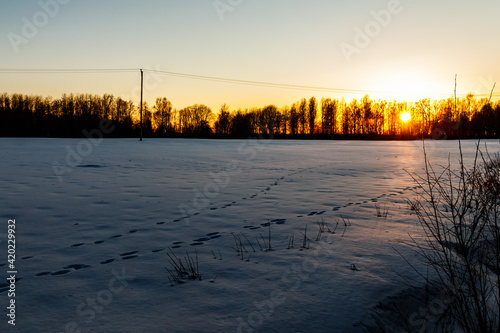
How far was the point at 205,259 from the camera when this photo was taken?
4.45m

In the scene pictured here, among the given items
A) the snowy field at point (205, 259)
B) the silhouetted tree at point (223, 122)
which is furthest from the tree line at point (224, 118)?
the snowy field at point (205, 259)

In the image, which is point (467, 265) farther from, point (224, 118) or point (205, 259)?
point (224, 118)

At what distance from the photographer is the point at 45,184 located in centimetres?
1001

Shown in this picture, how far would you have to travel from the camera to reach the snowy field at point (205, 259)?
3061 millimetres

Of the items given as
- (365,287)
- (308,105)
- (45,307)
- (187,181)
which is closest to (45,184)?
(187,181)

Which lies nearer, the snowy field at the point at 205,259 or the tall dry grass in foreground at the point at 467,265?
the tall dry grass in foreground at the point at 467,265

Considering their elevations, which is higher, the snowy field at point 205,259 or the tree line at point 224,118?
the tree line at point 224,118

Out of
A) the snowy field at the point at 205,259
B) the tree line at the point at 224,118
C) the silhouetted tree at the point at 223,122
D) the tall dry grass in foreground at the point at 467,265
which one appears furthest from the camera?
the silhouetted tree at the point at 223,122

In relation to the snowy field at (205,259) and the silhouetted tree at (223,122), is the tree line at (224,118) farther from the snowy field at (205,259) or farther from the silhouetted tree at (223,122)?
the snowy field at (205,259)

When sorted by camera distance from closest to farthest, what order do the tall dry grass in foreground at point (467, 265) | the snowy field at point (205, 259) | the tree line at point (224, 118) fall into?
1. the tall dry grass in foreground at point (467, 265)
2. the snowy field at point (205, 259)
3. the tree line at point (224, 118)

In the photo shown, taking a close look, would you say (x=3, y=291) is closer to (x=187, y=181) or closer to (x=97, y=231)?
(x=97, y=231)

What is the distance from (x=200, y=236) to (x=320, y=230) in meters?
2.05

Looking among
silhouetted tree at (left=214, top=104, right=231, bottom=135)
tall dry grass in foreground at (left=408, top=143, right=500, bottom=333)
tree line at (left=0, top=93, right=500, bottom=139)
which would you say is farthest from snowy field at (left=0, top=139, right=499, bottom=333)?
silhouetted tree at (left=214, top=104, right=231, bottom=135)

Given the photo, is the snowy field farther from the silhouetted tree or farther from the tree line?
the silhouetted tree
